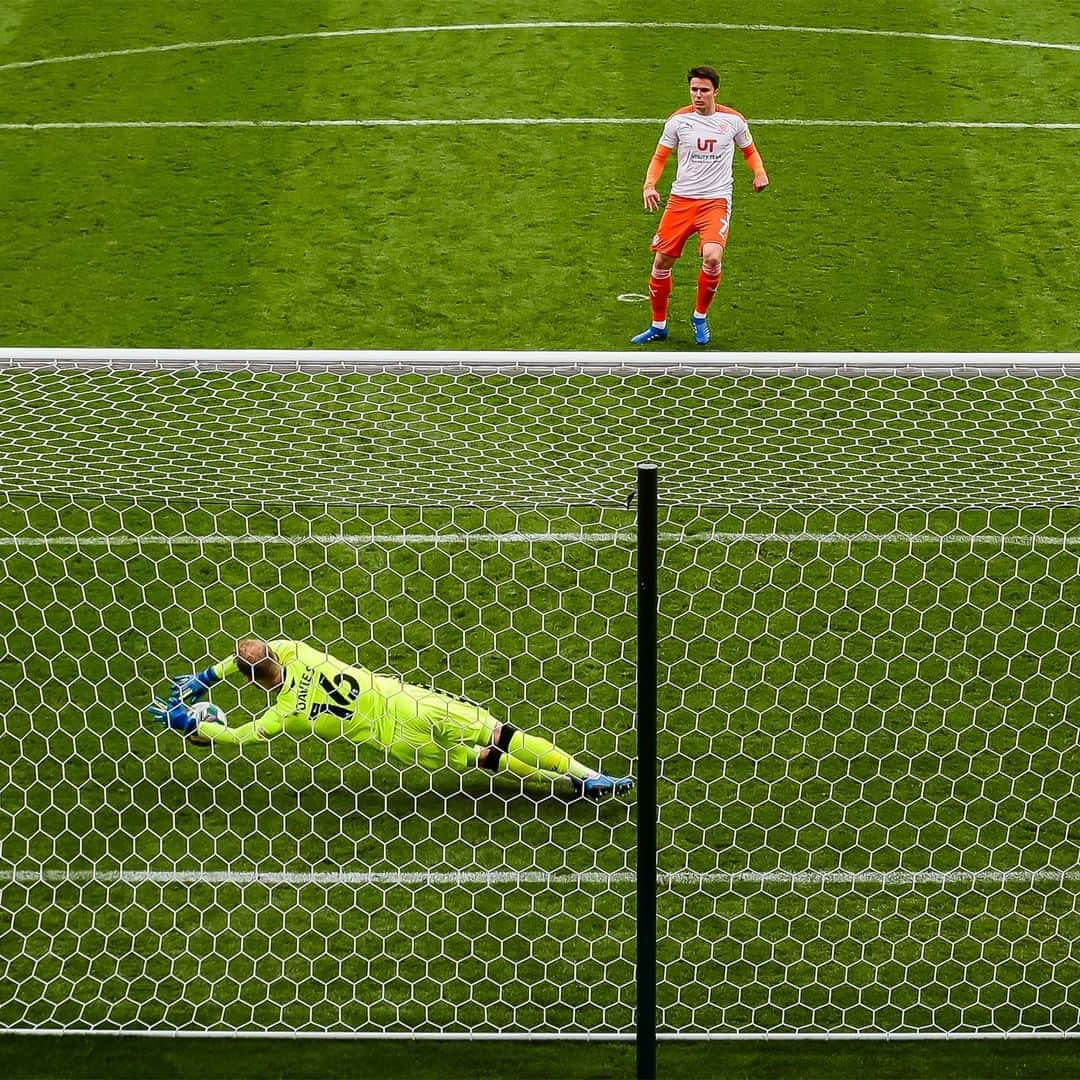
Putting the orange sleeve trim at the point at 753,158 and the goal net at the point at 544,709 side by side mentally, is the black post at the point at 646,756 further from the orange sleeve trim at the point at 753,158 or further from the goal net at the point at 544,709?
the orange sleeve trim at the point at 753,158

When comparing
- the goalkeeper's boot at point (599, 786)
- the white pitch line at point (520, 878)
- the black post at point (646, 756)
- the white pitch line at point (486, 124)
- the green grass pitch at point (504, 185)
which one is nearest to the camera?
the black post at point (646, 756)

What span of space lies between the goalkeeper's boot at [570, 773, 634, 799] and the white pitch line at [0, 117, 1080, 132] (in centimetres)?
765

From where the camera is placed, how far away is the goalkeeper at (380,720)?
700 centimetres

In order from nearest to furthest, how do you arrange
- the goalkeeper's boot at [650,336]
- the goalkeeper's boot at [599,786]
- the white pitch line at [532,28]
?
the goalkeeper's boot at [599,786] → the goalkeeper's boot at [650,336] → the white pitch line at [532,28]

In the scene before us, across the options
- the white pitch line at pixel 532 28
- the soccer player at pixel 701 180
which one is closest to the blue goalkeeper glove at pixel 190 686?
the soccer player at pixel 701 180

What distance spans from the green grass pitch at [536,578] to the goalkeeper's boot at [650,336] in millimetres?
201

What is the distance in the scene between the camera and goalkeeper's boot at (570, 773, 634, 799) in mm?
7109

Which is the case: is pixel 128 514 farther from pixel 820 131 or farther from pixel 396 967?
pixel 820 131

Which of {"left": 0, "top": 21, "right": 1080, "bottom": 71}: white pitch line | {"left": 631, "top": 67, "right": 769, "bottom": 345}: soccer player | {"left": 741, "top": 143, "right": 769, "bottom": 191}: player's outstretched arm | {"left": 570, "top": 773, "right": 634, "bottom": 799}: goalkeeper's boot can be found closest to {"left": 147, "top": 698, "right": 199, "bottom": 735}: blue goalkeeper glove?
{"left": 570, "top": 773, "right": 634, "bottom": 799}: goalkeeper's boot

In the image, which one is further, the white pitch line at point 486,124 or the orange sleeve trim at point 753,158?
the white pitch line at point 486,124

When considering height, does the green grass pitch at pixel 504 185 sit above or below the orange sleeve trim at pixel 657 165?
below

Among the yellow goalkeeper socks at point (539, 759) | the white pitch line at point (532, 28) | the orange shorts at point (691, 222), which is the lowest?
the yellow goalkeeper socks at point (539, 759)

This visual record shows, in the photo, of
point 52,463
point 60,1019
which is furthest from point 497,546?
point 60,1019

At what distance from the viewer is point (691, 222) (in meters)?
10.6
